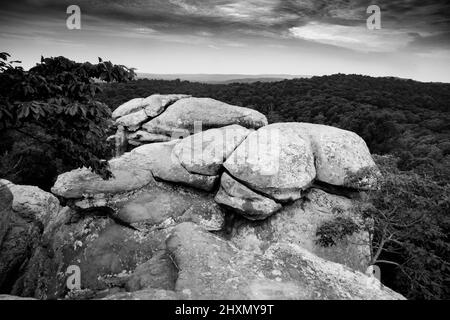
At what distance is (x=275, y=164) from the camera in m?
12.1

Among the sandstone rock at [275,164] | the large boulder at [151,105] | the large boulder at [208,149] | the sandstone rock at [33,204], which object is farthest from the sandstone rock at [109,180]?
the large boulder at [151,105]

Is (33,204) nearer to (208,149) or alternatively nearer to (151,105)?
(151,105)

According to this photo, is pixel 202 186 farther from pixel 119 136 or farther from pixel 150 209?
pixel 119 136

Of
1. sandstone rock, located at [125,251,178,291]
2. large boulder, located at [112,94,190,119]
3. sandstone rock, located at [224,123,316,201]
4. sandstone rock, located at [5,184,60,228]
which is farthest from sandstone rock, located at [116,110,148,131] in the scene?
sandstone rock, located at [125,251,178,291]

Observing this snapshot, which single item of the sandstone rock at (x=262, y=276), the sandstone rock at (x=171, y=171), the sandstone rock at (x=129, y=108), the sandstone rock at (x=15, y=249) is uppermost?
the sandstone rock at (x=129, y=108)

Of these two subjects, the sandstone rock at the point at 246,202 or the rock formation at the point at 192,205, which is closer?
the rock formation at the point at 192,205

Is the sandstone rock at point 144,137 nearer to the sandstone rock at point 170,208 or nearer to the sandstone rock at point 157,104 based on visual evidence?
the sandstone rock at point 157,104

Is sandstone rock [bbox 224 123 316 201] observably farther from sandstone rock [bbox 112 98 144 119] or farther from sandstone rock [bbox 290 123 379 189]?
sandstone rock [bbox 112 98 144 119]

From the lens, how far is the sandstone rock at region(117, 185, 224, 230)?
11875 millimetres

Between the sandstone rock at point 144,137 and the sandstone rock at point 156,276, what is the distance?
36.0ft

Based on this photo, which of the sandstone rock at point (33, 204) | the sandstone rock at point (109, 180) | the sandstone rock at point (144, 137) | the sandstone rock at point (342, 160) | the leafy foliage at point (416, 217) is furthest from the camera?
the sandstone rock at point (144, 137)

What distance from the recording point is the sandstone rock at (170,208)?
11.9 m

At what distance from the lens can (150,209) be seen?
1219 cm
